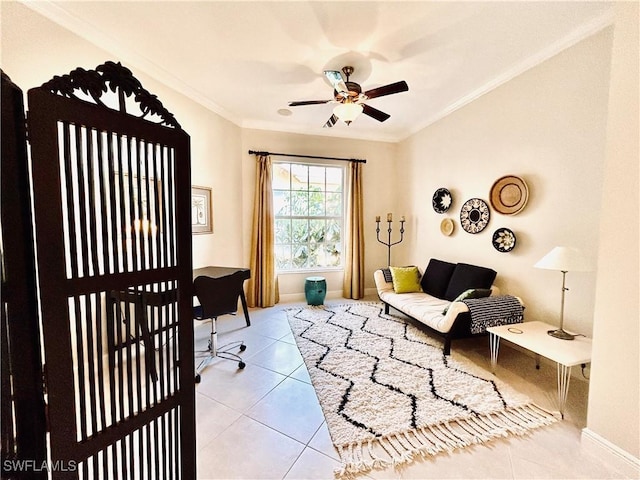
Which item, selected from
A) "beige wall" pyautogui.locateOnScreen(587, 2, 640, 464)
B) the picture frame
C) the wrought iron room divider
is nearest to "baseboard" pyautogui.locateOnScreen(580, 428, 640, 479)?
"beige wall" pyautogui.locateOnScreen(587, 2, 640, 464)

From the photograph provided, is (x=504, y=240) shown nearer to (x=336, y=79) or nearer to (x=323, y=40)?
(x=336, y=79)

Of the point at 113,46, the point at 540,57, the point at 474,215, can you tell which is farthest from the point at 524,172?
the point at 113,46

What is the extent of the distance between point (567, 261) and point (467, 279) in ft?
3.96

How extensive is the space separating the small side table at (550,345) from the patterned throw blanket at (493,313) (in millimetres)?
84

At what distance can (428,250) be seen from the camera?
4.14 meters

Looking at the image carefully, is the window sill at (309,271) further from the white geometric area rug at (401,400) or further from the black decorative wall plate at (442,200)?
the black decorative wall plate at (442,200)

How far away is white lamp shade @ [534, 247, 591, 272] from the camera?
1923 millimetres

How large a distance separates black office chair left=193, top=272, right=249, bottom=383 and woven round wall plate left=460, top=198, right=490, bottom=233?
2.81 meters

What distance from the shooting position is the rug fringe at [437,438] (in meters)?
1.45

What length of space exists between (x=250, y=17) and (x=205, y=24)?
14.8 inches

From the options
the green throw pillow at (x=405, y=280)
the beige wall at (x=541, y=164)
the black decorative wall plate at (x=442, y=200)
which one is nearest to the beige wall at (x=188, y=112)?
the green throw pillow at (x=405, y=280)

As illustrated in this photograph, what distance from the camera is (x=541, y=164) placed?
2.54 metres

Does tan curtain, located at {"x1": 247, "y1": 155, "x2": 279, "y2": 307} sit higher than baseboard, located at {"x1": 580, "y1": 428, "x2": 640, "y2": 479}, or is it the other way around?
tan curtain, located at {"x1": 247, "y1": 155, "x2": 279, "y2": 307}

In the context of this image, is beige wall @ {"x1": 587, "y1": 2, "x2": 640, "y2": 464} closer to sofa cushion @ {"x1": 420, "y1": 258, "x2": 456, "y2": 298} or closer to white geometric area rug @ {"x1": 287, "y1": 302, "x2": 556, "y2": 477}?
white geometric area rug @ {"x1": 287, "y1": 302, "x2": 556, "y2": 477}
